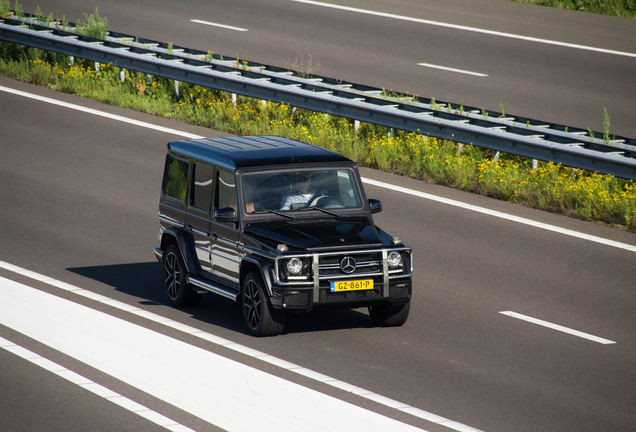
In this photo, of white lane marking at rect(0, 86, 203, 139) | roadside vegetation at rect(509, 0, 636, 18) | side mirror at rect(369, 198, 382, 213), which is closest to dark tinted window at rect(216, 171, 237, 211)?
side mirror at rect(369, 198, 382, 213)

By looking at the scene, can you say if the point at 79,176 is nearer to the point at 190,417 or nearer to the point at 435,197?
the point at 435,197

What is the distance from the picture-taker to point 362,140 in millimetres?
17031

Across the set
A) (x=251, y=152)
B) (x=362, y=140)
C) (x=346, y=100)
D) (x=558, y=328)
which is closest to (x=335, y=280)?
(x=251, y=152)

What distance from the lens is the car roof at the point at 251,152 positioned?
977cm

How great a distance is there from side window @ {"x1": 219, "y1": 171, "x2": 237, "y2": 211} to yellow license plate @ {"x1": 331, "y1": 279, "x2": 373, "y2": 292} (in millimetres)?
1468

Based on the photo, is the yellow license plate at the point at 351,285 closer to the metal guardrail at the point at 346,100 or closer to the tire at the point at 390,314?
the tire at the point at 390,314

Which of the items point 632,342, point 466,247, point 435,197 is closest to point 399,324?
point 632,342

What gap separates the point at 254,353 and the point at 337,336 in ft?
3.29

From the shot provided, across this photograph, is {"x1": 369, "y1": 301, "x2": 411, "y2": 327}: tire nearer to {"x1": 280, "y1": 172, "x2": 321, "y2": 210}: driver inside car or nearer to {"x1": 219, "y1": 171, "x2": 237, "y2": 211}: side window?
{"x1": 280, "y1": 172, "x2": 321, "y2": 210}: driver inside car

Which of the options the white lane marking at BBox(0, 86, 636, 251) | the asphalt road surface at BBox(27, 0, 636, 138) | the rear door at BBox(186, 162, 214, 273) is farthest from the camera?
the asphalt road surface at BBox(27, 0, 636, 138)

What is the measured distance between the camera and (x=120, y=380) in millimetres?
7863

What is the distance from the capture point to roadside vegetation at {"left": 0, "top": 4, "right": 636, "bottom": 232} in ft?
46.0

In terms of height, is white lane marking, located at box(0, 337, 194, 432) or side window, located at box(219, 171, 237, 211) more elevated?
side window, located at box(219, 171, 237, 211)

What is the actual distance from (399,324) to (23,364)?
12.0 ft
